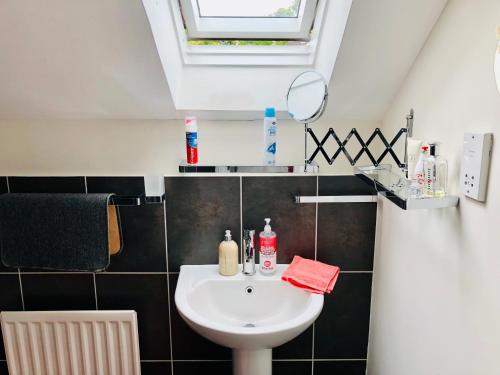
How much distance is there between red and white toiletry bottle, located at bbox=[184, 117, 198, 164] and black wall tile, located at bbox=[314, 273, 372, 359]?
30.8 inches

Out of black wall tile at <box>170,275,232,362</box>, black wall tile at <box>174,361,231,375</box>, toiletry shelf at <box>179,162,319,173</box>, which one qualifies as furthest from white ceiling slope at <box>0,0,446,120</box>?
black wall tile at <box>174,361,231,375</box>

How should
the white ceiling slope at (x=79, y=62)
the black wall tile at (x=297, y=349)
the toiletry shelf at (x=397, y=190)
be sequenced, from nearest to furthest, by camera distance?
the toiletry shelf at (x=397, y=190)
the white ceiling slope at (x=79, y=62)
the black wall tile at (x=297, y=349)

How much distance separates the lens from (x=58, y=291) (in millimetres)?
1686

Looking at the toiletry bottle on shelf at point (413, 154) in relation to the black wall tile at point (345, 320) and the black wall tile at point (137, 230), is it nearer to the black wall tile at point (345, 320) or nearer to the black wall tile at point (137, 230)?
the black wall tile at point (345, 320)

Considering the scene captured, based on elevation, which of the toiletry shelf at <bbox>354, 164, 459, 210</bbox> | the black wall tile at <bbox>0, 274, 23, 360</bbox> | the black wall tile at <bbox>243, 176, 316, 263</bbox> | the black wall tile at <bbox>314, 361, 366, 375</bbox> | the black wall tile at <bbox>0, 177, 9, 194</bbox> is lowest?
the black wall tile at <bbox>314, 361, 366, 375</bbox>

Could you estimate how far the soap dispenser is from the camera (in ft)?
5.04

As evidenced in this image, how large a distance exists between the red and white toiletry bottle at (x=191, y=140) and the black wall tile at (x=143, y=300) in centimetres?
54

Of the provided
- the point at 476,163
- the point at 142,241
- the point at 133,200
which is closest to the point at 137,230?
the point at 142,241

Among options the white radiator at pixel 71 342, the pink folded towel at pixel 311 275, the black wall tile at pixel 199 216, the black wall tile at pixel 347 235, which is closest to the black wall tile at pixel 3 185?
the white radiator at pixel 71 342

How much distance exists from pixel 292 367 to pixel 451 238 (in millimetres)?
1029

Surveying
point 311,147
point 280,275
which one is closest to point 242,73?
point 311,147

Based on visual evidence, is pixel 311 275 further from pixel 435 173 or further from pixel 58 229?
pixel 58 229

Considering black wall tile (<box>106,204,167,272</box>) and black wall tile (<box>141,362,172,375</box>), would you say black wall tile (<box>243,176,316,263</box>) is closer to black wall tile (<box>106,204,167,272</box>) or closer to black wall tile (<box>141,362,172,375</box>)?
black wall tile (<box>106,204,167,272</box>)

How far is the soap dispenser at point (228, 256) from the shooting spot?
1.54m
